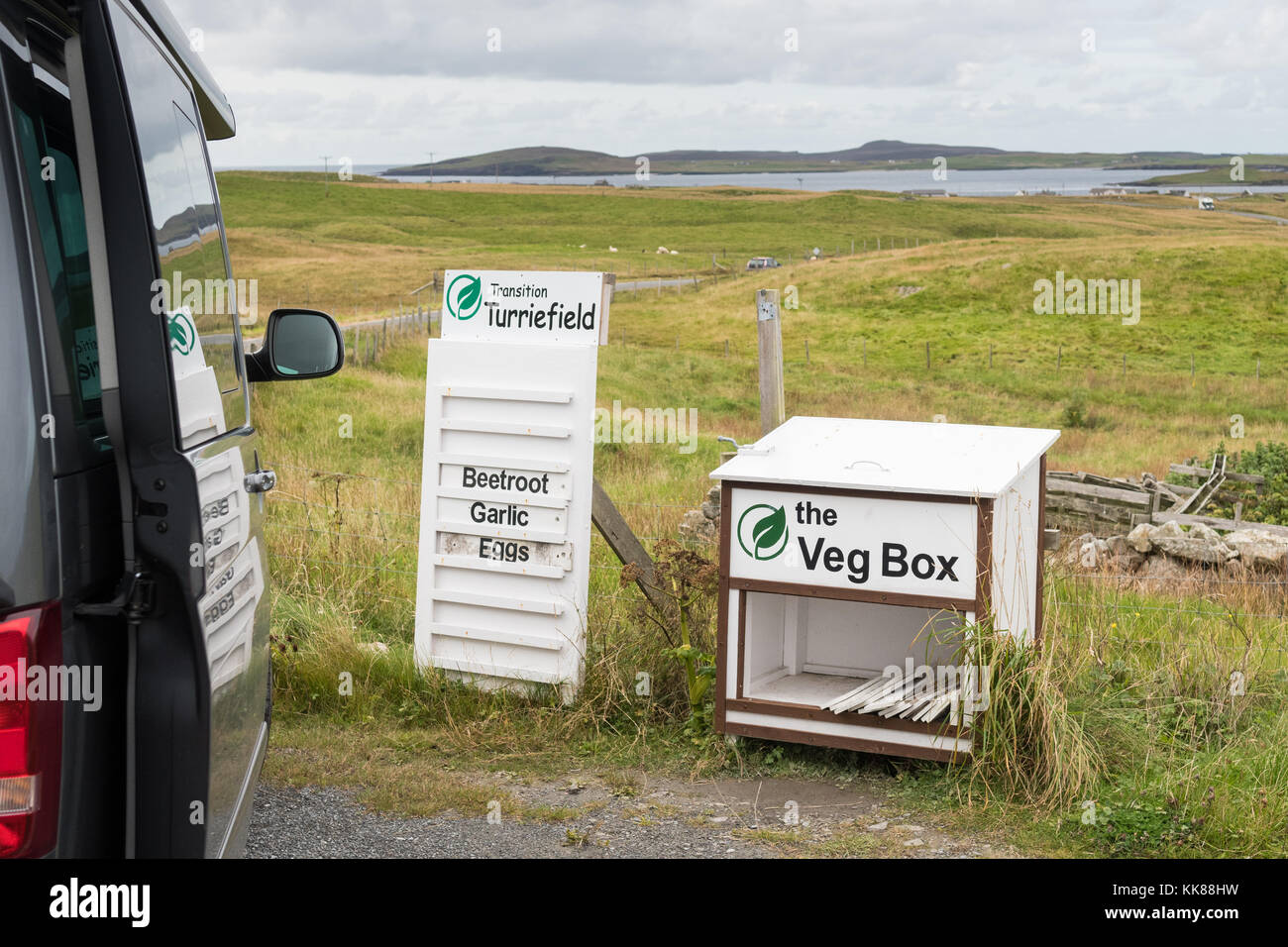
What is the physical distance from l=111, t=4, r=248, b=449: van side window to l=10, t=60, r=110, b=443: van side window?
13 centimetres

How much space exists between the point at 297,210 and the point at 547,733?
464ft

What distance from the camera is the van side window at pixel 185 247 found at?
2.44 meters

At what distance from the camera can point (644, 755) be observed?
5.49 m

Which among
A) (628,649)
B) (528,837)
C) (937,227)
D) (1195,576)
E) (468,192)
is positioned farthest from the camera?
(468,192)

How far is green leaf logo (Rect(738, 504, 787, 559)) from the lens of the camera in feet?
17.0

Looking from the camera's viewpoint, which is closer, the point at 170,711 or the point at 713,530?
the point at 170,711

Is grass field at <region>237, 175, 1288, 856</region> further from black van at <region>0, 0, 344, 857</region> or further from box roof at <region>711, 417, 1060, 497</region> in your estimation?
black van at <region>0, 0, 344, 857</region>

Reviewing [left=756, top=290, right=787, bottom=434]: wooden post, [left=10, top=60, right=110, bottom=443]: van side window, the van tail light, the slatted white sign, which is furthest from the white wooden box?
the van tail light

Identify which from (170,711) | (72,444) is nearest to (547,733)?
(170,711)

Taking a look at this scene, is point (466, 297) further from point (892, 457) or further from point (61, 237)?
point (61, 237)

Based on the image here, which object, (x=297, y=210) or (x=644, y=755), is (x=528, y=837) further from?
(x=297, y=210)

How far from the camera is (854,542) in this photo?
5035 millimetres

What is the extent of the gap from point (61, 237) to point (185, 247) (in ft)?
2.67

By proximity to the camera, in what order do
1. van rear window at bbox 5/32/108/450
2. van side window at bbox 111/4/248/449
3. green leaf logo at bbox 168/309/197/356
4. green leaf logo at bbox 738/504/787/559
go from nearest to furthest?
van rear window at bbox 5/32/108/450 < van side window at bbox 111/4/248/449 < green leaf logo at bbox 168/309/197/356 < green leaf logo at bbox 738/504/787/559
